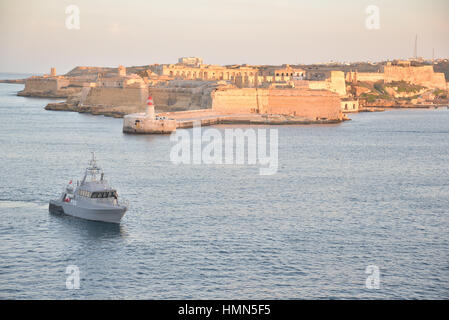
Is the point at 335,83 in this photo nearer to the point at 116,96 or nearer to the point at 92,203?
the point at 116,96

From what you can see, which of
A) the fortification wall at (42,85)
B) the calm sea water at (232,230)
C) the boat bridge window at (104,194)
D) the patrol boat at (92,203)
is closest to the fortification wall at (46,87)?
the fortification wall at (42,85)

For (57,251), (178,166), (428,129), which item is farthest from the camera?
(428,129)

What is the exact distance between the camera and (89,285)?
1423 centimetres

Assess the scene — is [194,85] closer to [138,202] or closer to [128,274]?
[138,202]

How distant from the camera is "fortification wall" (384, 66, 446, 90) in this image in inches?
3612

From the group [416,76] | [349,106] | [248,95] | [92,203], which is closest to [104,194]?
[92,203]

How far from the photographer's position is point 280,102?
5500cm

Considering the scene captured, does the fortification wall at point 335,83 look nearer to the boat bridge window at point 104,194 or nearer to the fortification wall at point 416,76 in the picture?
the fortification wall at point 416,76

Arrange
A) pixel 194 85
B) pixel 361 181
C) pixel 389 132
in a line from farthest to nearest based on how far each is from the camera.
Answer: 1. pixel 194 85
2. pixel 389 132
3. pixel 361 181

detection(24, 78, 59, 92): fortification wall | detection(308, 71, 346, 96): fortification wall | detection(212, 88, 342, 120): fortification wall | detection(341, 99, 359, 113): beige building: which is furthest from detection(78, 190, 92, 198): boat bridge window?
detection(24, 78, 59, 92): fortification wall

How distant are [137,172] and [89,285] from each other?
41.3 ft

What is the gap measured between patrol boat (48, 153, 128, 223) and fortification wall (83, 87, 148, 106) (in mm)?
39225
